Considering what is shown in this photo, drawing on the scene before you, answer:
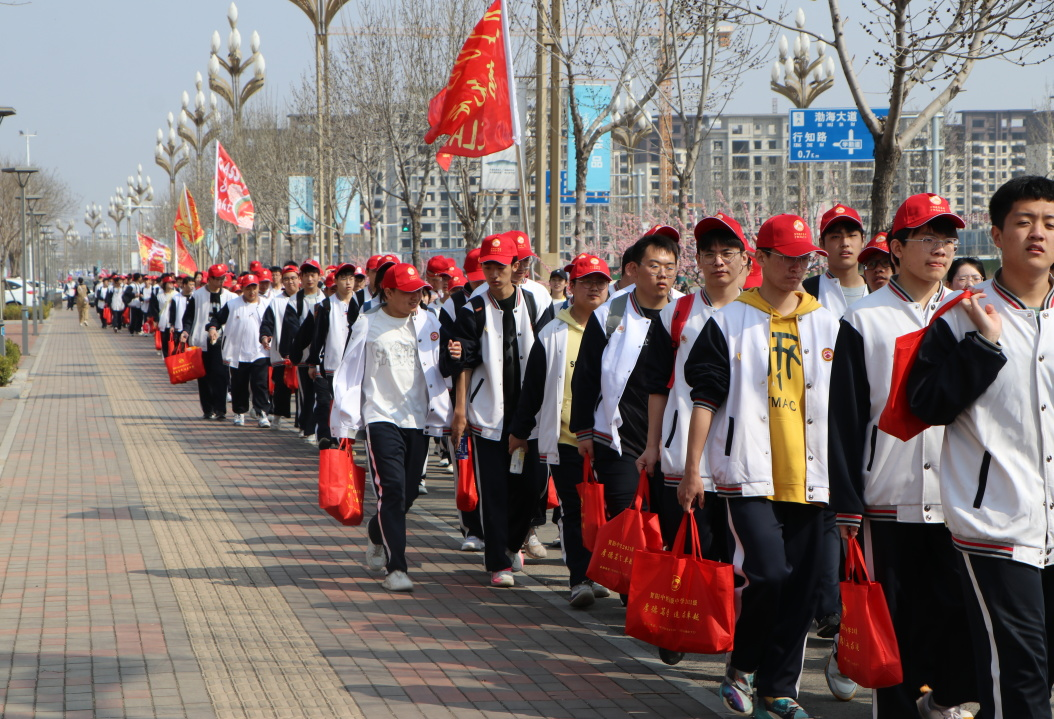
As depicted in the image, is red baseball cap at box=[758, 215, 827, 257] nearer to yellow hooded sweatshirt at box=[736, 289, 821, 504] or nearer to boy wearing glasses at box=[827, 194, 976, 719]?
yellow hooded sweatshirt at box=[736, 289, 821, 504]

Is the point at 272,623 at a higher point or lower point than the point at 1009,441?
lower

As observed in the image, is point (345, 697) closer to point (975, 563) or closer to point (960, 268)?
point (975, 563)

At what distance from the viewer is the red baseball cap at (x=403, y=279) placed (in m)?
7.90

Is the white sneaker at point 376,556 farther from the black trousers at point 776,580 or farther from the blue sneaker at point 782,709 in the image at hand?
the blue sneaker at point 782,709

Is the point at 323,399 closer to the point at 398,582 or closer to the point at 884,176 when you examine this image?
the point at 398,582

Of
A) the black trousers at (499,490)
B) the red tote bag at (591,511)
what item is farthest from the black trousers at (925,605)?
the black trousers at (499,490)

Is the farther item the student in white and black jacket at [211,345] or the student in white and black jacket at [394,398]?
the student in white and black jacket at [211,345]

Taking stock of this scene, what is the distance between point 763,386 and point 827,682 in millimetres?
1543

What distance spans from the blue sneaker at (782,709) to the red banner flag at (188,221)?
32735 mm

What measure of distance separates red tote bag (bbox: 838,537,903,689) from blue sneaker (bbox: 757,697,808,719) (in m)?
0.56

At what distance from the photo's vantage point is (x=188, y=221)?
39.5 metres

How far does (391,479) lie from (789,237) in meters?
3.50

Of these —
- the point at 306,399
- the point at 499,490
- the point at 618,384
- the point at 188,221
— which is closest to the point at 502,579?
the point at 499,490

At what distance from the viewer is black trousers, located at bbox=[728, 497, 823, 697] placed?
5070 mm
